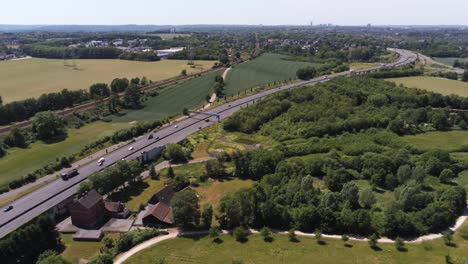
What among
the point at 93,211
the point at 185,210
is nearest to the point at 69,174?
the point at 93,211

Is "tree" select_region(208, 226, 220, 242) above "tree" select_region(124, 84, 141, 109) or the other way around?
the other way around

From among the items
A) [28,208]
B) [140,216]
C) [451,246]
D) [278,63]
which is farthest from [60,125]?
[278,63]

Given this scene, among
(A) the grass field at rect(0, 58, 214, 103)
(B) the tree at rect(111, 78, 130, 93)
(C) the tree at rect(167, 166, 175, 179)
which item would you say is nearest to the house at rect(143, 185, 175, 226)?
(C) the tree at rect(167, 166, 175, 179)

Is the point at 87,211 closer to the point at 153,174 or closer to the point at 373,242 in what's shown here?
the point at 153,174

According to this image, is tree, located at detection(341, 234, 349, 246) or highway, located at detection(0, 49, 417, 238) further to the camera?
highway, located at detection(0, 49, 417, 238)

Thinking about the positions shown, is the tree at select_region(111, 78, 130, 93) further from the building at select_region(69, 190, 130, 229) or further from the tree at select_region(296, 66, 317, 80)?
the building at select_region(69, 190, 130, 229)
